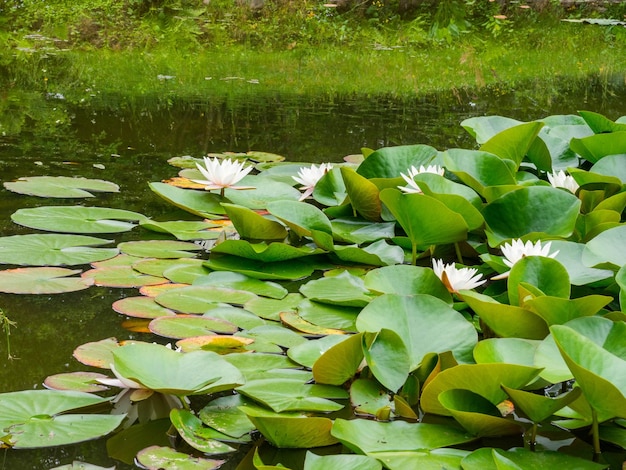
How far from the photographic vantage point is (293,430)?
110 centimetres

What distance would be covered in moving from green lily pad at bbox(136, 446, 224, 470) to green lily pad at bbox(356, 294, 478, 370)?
0.39 metres

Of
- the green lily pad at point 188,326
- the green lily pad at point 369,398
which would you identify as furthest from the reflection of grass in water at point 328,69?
the green lily pad at point 369,398

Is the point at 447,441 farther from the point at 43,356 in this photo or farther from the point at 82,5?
the point at 82,5

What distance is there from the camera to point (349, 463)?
1029 mm

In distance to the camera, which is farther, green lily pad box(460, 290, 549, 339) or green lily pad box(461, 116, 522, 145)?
green lily pad box(461, 116, 522, 145)

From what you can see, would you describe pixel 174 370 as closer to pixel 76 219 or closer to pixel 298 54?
pixel 76 219

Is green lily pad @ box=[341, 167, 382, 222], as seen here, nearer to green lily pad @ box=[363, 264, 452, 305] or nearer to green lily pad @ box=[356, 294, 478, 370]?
green lily pad @ box=[363, 264, 452, 305]

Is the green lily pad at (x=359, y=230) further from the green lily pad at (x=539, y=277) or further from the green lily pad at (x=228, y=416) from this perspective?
the green lily pad at (x=228, y=416)

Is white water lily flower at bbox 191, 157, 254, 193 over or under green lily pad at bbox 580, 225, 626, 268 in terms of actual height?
under

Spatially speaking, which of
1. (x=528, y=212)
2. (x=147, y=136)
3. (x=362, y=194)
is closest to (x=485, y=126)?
(x=362, y=194)

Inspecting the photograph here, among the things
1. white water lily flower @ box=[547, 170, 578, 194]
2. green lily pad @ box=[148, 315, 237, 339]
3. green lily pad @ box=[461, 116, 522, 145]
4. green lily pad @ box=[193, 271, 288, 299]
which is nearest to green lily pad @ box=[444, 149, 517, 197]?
white water lily flower @ box=[547, 170, 578, 194]

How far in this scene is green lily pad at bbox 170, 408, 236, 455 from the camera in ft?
3.62

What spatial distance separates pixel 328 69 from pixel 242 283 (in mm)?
3604

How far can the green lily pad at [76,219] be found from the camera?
2018mm
